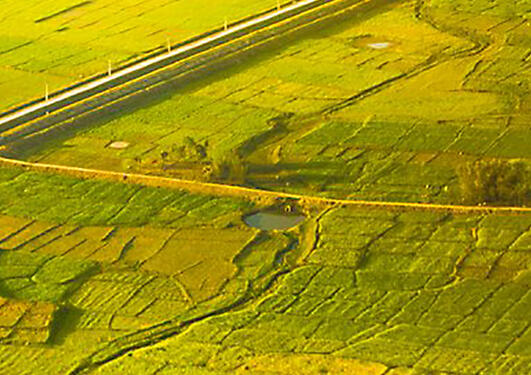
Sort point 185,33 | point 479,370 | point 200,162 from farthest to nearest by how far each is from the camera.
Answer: point 185,33
point 200,162
point 479,370

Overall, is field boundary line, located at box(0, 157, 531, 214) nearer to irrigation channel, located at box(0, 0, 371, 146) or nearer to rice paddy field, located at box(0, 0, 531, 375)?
rice paddy field, located at box(0, 0, 531, 375)

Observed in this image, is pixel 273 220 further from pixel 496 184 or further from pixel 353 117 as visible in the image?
pixel 353 117

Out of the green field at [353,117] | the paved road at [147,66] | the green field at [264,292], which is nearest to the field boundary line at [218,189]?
the green field at [264,292]

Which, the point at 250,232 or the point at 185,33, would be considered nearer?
the point at 250,232

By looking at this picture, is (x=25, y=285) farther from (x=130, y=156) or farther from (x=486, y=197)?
(x=486, y=197)

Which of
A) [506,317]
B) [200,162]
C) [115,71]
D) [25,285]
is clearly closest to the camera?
[506,317]

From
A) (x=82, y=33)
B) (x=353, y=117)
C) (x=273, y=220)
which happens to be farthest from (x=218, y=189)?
(x=82, y=33)

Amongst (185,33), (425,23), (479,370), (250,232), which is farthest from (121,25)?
(479,370)
